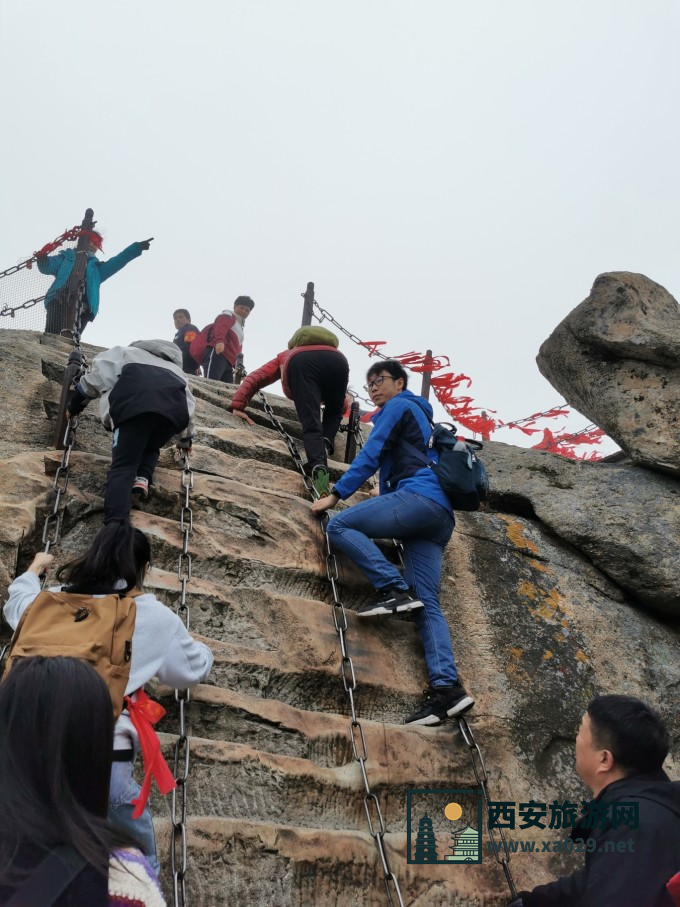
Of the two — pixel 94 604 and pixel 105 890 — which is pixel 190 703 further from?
pixel 105 890

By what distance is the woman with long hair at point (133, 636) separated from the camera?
2.88 meters

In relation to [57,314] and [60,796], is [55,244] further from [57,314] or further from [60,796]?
[60,796]

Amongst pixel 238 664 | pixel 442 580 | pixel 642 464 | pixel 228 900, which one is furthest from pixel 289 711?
pixel 642 464

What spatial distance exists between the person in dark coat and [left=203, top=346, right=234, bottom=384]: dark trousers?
6.24 metres

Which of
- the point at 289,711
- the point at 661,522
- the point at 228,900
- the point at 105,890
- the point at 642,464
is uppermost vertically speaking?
the point at 642,464

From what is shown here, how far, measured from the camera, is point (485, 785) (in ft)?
14.9

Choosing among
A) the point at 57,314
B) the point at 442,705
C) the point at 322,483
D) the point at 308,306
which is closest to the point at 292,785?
the point at 442,705

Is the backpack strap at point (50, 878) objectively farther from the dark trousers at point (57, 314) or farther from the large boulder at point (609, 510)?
the dark trousers at point (57, 314)

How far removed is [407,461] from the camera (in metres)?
5.63

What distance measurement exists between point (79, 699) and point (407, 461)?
393 centimetres

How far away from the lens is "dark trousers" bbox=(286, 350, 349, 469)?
7.09 m

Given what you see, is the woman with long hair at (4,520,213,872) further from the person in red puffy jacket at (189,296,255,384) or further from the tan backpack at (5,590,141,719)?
the person in red puffy jacket at (189,296,255,384)

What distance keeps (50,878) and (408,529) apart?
12.6 feet

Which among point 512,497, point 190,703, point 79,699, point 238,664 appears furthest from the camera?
point 512,497
